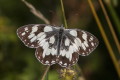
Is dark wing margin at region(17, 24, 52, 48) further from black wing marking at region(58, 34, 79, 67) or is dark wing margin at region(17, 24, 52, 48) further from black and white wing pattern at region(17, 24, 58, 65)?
black wing marking at region(58, 34, 79, 67)

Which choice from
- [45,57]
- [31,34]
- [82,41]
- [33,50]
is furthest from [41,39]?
[33,50]

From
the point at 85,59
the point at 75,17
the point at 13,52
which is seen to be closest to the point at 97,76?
the point at 85,59

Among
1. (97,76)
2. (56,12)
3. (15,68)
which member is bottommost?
(97,76)

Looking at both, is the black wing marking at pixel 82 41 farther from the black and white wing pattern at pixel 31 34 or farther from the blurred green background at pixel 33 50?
the blurred green background at pixel 33 50

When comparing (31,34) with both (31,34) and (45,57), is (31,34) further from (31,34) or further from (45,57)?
(45,57)

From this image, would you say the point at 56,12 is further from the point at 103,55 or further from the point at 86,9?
the point at 103,55

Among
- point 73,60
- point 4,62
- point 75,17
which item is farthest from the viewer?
point 75,17

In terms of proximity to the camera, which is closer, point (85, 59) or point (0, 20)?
point (0, 20)
